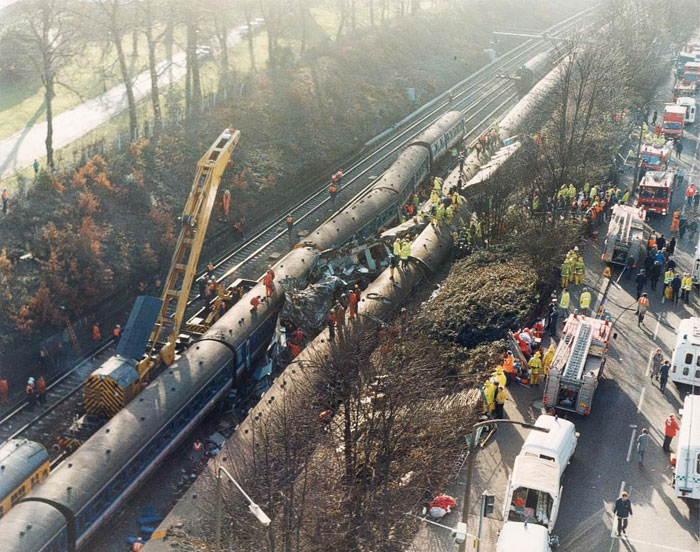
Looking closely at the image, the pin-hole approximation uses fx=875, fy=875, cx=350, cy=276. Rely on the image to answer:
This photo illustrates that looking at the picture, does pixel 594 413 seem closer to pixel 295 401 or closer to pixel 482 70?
pixel 295 401

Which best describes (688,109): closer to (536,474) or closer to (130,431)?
(536,474)

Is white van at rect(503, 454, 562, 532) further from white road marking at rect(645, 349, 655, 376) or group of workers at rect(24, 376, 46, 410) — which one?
group of workers at rect(24, 376, 46, 410)

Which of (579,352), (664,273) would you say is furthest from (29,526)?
(664,273)

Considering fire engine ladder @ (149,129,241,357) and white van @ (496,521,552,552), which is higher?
fire engine ladder @ (149,129,241,357)

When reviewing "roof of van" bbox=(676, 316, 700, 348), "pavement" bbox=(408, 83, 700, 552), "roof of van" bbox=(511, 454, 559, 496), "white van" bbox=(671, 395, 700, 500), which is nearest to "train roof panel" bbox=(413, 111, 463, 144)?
"pavement" bbox=(408, 83, 700, 552)

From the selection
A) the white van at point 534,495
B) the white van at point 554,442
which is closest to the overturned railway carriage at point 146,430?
the white van at point 534,495

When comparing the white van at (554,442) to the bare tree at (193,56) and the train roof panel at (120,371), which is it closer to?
the train roof panel at (120,371)

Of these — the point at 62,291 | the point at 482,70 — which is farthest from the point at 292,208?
the point at 482,70
